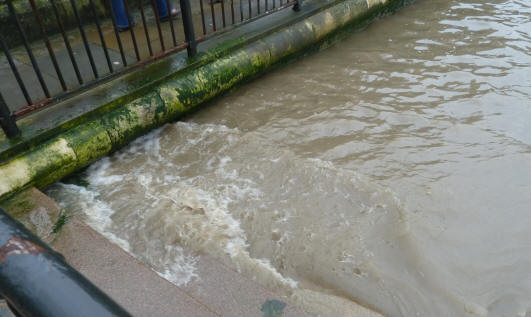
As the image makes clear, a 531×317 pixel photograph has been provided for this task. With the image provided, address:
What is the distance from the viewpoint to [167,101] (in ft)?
13.3

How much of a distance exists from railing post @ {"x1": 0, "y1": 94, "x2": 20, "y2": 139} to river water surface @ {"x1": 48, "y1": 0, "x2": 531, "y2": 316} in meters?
0.56

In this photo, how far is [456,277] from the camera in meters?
2.75

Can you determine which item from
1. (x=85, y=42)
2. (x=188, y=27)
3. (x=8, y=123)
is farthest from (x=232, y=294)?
(x=188, y=27)

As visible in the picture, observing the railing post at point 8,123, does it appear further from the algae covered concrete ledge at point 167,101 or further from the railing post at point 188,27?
the railing post at point 188,27

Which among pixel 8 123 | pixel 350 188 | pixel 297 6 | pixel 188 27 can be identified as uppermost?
pixel 188 27

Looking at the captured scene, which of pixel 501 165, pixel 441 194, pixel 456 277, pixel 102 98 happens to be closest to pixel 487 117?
pixel 501 165

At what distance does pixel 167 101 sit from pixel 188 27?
0.82 meters

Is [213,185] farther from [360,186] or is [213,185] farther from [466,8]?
[466,8]

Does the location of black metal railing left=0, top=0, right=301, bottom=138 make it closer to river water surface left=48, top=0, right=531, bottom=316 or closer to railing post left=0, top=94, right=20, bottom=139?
railing post left=0, top=94, right=20, bottom=139

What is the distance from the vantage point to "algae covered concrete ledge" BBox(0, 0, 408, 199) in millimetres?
3186

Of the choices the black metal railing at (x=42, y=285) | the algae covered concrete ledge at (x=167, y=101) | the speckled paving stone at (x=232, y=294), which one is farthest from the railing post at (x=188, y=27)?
the black metal railing at (x=42, y=285)

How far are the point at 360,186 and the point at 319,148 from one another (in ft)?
2.20

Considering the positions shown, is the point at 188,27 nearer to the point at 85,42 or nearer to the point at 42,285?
the point at 85,42

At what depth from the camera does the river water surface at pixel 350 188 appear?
273cm
